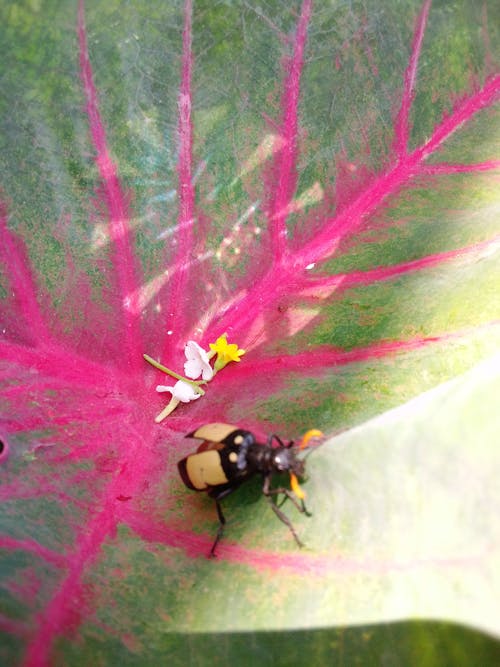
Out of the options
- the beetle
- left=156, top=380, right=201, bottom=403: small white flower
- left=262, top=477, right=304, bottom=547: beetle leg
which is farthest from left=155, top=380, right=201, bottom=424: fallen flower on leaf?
left=262, top=477, right=304, bottom=547: beetle leg

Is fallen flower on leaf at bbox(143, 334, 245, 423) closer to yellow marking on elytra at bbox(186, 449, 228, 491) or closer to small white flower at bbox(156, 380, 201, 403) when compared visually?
small white flower at bbox(156, 380, 201, 403)

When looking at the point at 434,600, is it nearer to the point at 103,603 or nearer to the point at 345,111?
the point at 103,603

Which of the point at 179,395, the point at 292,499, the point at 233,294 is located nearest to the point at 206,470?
the point at 292,499

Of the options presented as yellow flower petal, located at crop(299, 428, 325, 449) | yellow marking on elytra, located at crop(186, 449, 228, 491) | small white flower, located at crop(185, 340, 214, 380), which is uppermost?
yellow marking on elytra, located at crop(186, 449, 228, 491)

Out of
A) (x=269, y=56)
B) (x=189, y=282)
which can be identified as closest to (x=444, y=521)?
(x=189, y=282)

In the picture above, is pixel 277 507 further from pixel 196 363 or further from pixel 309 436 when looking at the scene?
pixel 196 363

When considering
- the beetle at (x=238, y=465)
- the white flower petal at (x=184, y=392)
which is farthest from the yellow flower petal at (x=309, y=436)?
the white flower petal at (x=184, y=392)
